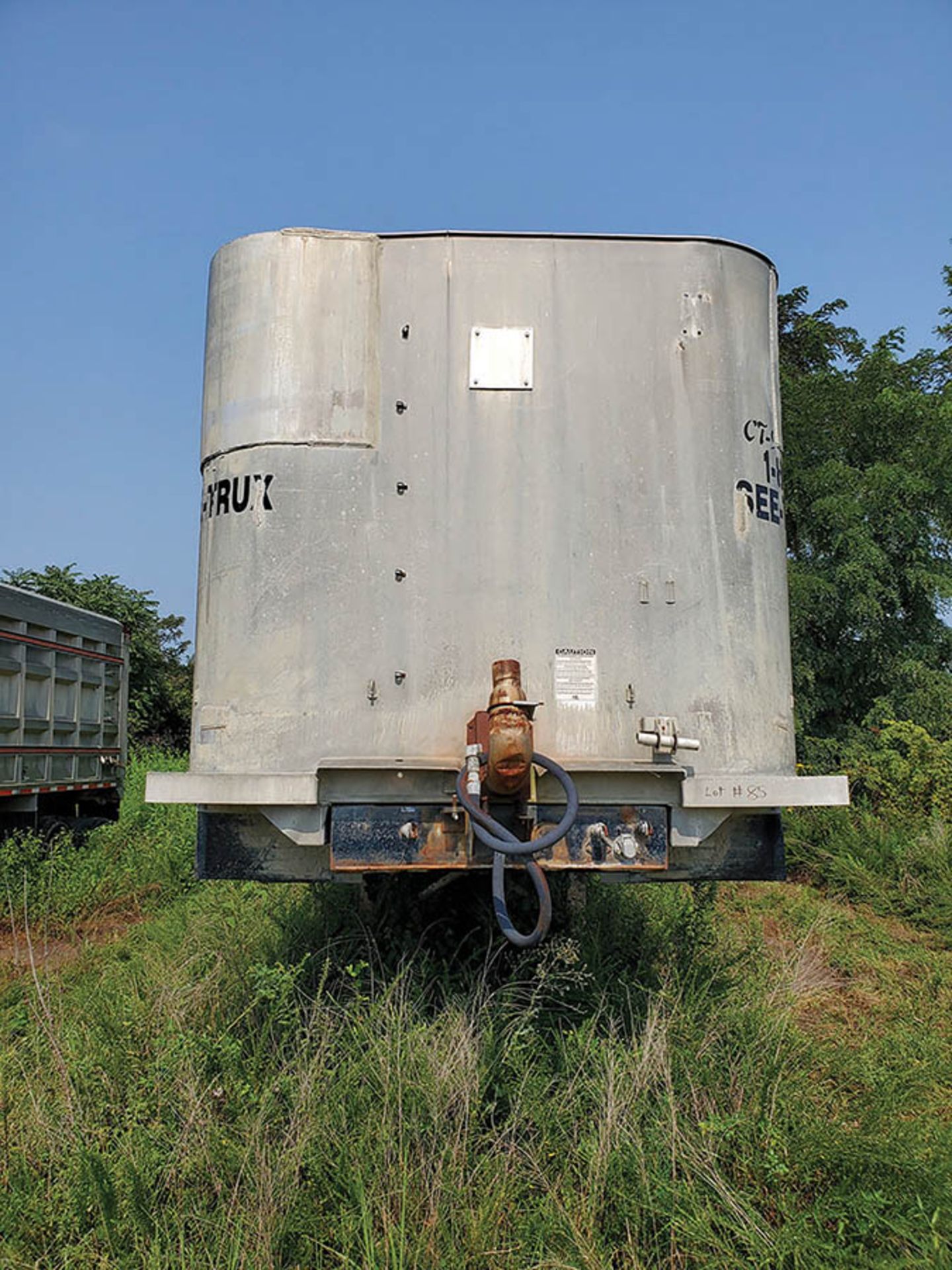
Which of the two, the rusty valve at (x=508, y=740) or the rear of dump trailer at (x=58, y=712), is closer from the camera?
the rusty valve at (x=508, y=740)

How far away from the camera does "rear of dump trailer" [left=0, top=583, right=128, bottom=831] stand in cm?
940

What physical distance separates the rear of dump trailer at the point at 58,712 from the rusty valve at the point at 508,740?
6.79 m

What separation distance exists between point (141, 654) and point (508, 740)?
2231cm

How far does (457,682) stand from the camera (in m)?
4.02

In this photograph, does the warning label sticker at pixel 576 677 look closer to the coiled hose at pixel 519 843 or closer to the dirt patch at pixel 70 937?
the coiled hose at pixel 519 843

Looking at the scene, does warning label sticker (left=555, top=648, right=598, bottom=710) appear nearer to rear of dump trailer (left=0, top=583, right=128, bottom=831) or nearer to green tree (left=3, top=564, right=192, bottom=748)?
rear of dump trailer (left=0, top=583, right=128, bottom=831)

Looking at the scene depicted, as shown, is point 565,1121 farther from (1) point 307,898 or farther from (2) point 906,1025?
(1) point 307,898

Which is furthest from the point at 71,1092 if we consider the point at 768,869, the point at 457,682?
the point at 768,869

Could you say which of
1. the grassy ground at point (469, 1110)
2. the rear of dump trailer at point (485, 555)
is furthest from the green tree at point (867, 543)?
the rear of dump trailer at point (485, 555)

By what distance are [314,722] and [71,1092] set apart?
165 cm

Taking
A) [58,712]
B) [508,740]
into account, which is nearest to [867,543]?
[58,712]

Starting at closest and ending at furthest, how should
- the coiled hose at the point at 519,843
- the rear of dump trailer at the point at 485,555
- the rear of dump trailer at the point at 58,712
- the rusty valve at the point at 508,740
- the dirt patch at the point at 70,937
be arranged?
the coiled hose at the point at 519,843 < the rusty valve at the point at 508,740 < the rear of dump trailer at the point at 485,555 < the dirt patch at the point at 70,937 < the rear of dump trailer at the point at 58,712

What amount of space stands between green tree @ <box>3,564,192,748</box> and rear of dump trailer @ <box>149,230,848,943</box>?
817 inches

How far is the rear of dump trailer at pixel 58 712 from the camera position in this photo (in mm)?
9398
